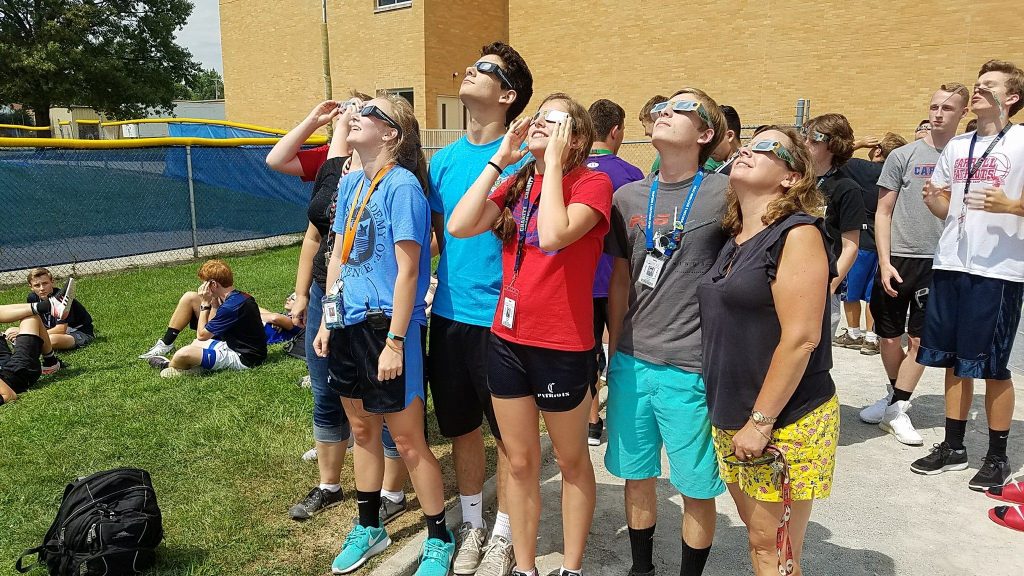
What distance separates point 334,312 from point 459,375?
643mm

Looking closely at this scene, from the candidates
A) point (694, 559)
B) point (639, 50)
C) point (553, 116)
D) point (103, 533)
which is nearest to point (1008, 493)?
point (694, 559)

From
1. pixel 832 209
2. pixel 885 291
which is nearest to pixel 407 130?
pixel 832 209

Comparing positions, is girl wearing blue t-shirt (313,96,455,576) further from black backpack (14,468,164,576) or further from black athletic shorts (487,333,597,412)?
black backpack (14,468,164,576)

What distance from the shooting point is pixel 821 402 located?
230cm

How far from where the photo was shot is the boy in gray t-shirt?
473 cm

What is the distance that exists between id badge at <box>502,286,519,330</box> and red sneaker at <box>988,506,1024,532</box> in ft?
9.69

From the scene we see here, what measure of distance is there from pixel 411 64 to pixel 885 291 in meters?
19.6

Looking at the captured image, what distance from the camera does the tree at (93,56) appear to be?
33.0 m

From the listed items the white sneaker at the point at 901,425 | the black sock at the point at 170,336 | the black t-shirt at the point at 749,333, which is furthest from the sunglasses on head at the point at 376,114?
the black sock at the point at 170,336

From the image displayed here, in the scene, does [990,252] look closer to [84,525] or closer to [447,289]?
[447,289]

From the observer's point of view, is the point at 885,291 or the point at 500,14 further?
the point at 500,14

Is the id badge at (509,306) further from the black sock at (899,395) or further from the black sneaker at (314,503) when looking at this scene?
the black sock at (899,395)

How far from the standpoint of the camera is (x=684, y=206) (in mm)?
2666

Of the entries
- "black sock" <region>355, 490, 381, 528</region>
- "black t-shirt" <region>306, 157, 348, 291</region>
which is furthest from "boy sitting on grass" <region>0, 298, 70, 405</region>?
"black sock" <region>355, 490, 381, 528</region>
